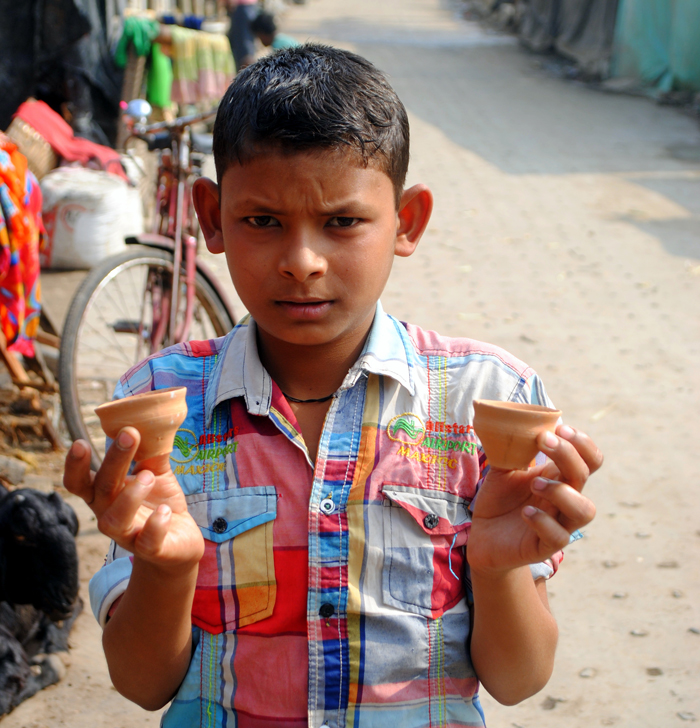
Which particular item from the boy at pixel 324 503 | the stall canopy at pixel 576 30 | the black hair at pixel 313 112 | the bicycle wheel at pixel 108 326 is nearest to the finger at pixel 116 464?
the boy at pixel 324 503

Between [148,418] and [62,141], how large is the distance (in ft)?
18.3

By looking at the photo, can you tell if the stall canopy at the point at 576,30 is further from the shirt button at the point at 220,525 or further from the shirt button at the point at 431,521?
the shirt button at the point at 220,525

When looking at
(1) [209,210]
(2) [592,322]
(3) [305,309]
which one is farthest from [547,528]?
(2) [592,322]

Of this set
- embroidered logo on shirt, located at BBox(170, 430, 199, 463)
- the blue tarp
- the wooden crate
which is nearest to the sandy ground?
the blue tarp

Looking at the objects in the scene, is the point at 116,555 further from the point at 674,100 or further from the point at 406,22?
the point at 406,22

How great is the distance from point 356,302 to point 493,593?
54 centimetres

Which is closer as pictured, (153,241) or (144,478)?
(144,478)

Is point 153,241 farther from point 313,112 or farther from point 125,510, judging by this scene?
point 125,510

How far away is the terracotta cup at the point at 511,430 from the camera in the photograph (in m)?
1.17

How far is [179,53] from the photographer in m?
7.73

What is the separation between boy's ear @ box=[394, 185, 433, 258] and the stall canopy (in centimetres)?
1517

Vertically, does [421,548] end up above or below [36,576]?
above

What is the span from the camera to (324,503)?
141 centimetres

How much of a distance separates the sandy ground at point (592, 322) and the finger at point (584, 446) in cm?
171
